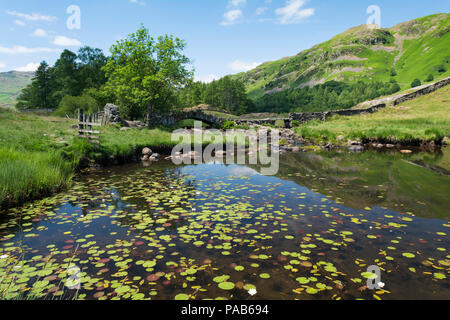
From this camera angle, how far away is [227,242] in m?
5.52

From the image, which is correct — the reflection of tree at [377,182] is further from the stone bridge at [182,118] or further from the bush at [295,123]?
the bush at [295,123]

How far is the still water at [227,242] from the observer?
3.94 m

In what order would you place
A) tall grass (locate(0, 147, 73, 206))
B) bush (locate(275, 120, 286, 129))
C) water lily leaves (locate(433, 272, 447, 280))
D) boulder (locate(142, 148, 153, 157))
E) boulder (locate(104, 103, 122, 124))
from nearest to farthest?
water lily leaves (locate(433, 272, 447, 280)) → tall grass (locate(0, 147, 73, 206)) → boulder (locate(142, 148, 153, 157)) → boulder (locate(104, 103, 122, 124)) → bush (locate(275, 120, 286, 129))

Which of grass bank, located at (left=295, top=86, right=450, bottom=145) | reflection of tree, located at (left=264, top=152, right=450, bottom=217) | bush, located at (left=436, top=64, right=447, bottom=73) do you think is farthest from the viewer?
bush, located at (left=436, top=64, right=447, bottom=73)

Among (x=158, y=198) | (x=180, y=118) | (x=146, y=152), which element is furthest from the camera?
(x=180, y=118)

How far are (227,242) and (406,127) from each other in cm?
3109

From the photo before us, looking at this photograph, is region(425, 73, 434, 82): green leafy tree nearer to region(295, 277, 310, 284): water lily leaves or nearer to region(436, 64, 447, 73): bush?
region(436, 64, 447, 73): bush

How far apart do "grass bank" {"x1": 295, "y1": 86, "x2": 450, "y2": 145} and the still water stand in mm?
17354

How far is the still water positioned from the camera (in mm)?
3936

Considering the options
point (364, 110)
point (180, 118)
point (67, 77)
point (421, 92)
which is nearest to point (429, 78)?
point (421, 92)

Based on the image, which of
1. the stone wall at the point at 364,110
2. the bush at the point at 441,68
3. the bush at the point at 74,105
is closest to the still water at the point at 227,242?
the bush at the point at 74,105

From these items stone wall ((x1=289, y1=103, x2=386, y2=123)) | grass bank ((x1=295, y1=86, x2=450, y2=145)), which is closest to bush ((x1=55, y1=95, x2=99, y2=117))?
grass bank ((x1=295, y1=86, x2=450, y2=145))

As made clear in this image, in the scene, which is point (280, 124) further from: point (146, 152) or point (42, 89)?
point (42, 89)
